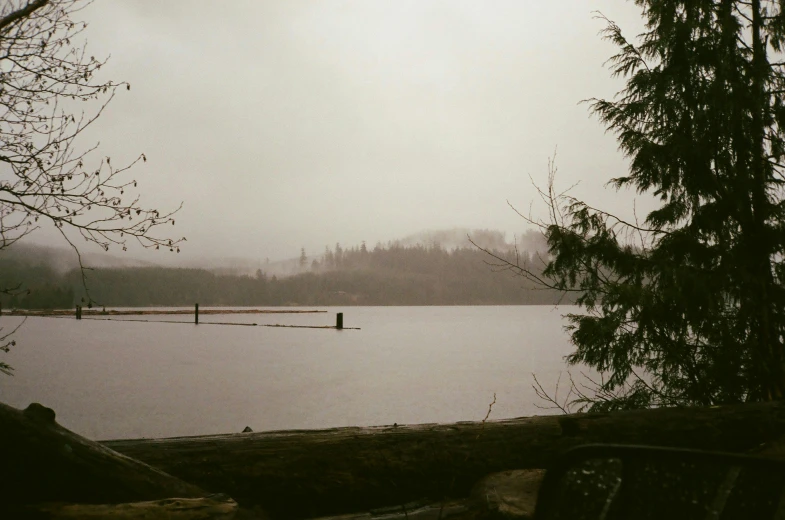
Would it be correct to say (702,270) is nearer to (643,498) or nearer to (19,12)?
(643,498)

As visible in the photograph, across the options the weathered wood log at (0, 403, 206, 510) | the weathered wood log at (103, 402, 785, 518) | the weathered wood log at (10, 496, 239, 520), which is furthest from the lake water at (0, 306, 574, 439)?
the weathered wood log at (10, 496, 239, 520)

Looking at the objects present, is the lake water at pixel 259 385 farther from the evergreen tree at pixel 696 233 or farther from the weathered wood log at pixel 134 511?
the weathered wood log at pixel 134 511

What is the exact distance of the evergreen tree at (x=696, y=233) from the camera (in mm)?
5695

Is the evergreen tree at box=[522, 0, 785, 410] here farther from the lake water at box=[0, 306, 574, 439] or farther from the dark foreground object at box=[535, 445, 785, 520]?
the lake water at box=[0, 306, 574, 439]

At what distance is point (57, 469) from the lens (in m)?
2.52

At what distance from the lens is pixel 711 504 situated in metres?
0.95

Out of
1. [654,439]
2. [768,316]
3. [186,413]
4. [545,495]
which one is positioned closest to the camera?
[545,495]

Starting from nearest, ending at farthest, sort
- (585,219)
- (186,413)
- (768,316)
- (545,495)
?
(545,495) → (768,316) → (585,219) → (186,413)

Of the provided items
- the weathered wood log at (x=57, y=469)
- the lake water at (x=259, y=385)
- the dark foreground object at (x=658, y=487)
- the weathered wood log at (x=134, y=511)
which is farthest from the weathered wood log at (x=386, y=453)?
the lake water at (x=259, y=385)

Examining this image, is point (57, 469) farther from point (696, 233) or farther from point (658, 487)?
point (696, 233)

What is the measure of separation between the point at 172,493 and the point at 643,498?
106 inches

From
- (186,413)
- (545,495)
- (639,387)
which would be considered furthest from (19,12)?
(186,413)

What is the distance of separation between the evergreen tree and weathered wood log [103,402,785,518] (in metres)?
2.01

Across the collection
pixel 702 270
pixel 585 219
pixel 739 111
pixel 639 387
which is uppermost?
pixel 739 111
